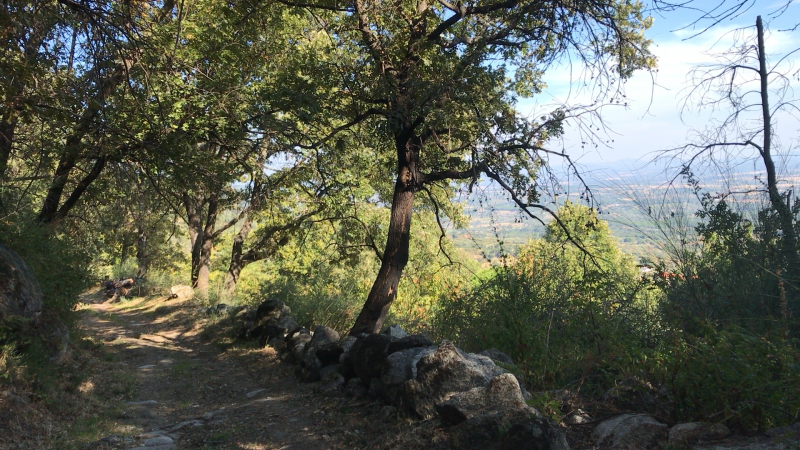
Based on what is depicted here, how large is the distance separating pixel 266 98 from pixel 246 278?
18080 millimetres

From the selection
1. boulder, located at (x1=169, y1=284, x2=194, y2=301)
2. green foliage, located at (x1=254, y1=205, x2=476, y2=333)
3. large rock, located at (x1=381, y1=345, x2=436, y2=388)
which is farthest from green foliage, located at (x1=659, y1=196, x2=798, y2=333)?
boulder, located at (x1=169, y1=284, x2=194, y2=301)

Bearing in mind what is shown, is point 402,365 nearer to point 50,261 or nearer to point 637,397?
point 637,397

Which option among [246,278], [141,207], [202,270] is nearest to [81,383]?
[141,207]

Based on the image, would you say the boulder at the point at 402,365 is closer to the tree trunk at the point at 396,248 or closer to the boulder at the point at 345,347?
the boulder at the point at 345,347

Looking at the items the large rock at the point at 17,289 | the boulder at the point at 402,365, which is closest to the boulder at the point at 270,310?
the large rock at the point at 17,289

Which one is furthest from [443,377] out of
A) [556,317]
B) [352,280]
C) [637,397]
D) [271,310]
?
[352,280]

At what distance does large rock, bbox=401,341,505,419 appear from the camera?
4559mm

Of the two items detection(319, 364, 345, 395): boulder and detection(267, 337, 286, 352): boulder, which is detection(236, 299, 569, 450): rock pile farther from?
detection(267, 337, 286, 352): boulder

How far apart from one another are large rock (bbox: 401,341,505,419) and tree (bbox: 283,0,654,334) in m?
3.20

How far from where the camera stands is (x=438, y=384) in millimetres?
4645

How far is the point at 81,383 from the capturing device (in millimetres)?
7098

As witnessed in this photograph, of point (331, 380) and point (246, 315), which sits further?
point (246, 315)

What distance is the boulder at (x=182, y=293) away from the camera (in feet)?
55.3

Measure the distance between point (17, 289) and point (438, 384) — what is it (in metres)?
4.96
